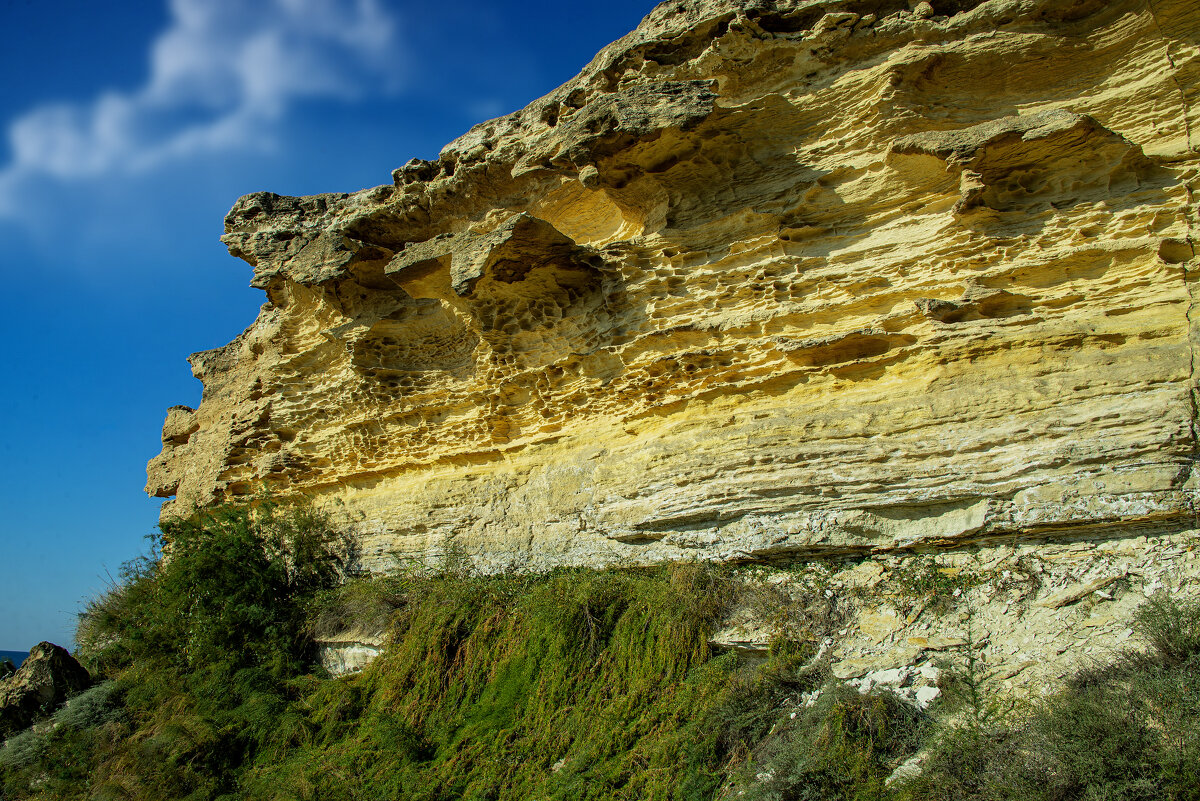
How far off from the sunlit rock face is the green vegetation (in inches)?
32.9

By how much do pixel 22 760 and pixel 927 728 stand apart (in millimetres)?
9432

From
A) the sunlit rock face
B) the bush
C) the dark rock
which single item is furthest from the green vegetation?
the sunlit rock face

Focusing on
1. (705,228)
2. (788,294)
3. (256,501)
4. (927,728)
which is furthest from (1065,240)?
(256,501)

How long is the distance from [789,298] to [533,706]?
16.3ft

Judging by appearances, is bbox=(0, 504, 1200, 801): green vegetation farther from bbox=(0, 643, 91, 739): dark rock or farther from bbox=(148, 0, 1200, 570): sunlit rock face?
bbox=(148, 0, 1200, 570): sunlit rock face

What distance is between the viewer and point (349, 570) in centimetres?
979

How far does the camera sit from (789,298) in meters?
7.27

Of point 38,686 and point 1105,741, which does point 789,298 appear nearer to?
point 1105,741

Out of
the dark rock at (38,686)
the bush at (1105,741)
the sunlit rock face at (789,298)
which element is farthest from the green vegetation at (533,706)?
the sunlit rock face at (789,298)

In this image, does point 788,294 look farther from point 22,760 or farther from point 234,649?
point 22,760

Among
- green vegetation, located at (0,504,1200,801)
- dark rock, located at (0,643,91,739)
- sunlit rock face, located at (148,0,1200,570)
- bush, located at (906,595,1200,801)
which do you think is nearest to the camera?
bush, located at (906,595,1200,801)

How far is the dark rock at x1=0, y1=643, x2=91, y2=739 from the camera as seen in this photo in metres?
8.41

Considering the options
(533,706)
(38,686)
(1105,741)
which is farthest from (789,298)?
(38,686)

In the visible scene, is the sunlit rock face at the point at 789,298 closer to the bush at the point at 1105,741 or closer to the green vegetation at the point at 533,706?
the green vegetation at the point at 533,706
